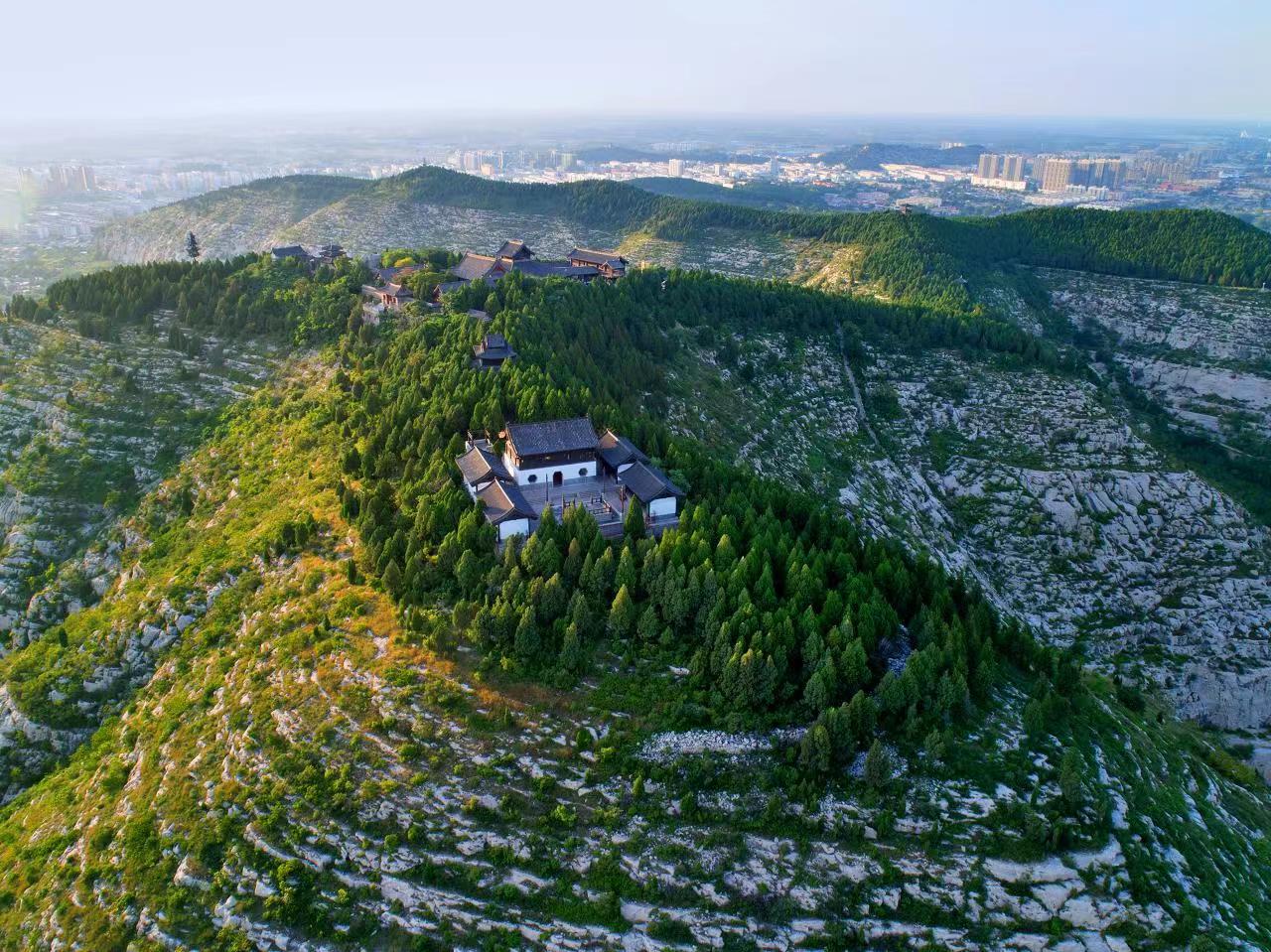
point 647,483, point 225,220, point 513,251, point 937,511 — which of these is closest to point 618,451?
point 647,483

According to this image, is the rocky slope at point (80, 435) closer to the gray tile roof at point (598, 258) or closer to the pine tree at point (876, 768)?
the gray tile roof at point (598, 258)

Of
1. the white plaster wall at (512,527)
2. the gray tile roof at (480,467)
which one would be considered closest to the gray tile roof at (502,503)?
the white plaster wall at (512,527)

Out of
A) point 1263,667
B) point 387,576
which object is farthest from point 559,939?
point 1263,667

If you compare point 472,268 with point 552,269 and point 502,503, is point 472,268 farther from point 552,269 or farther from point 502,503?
point 502,503

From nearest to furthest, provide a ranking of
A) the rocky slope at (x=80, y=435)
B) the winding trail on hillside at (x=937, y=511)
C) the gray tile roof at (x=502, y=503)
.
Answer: the gray tile roof at (x=502, y=503) < the rocky slope at (x=80, y=435) < the winding trail on hillside at (x=937, y=511)

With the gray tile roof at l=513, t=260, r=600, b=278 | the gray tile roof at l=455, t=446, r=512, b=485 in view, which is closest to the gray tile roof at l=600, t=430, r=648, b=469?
the gray tile roof at l=455, t=446, r=512, b=485

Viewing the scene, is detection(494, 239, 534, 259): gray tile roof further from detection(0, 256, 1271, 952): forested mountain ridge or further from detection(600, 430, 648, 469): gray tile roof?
detection(0, 256, 1271, 952): forested mountain ridge
